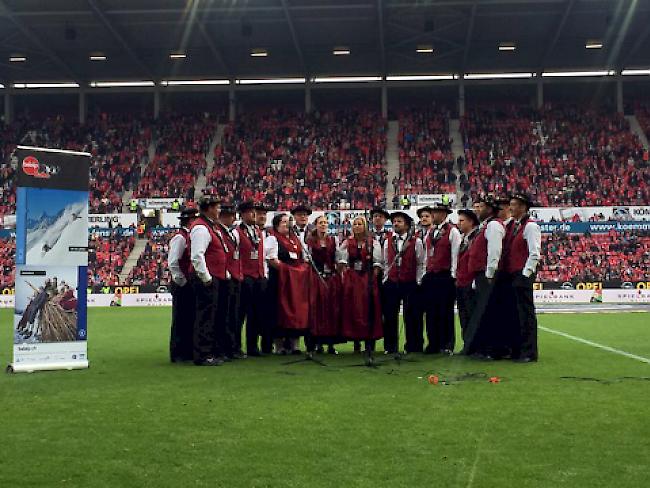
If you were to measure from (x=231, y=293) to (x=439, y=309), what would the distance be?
2.73m

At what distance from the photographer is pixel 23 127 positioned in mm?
38125

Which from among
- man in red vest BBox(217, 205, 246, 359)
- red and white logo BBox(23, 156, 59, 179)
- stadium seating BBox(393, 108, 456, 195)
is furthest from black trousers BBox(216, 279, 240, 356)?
stadium seating BBox(393, 108, 456, 195)

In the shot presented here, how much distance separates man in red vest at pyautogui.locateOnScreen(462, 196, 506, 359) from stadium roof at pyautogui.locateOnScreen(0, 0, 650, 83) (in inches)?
806

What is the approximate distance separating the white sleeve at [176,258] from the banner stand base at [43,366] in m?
1.44

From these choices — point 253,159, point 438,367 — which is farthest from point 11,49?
point 438,367

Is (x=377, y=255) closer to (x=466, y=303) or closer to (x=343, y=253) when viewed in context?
(x=343, y=253)

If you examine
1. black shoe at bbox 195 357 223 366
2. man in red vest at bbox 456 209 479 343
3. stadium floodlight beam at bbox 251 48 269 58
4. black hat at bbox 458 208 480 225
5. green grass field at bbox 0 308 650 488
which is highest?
stadium floodlight beam at bbox 251 48 269 58

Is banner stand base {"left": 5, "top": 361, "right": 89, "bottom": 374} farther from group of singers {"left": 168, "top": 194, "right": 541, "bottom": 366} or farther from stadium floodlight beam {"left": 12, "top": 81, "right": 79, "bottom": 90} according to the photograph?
stadium floodlight beam {"left": 12, "top": 81, "right": 79, "bottom": 90}

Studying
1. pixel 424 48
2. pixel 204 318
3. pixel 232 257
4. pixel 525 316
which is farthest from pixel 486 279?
pixel 424 48

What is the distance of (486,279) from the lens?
929cm

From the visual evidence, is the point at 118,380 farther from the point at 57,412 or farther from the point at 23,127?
the point at 23,127

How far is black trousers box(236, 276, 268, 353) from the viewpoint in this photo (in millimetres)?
10031

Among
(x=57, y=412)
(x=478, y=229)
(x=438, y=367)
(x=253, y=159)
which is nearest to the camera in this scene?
(x=57, y=412)

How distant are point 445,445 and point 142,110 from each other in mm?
37212
